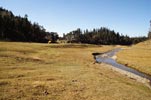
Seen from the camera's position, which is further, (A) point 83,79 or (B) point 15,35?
(B) point 15,35

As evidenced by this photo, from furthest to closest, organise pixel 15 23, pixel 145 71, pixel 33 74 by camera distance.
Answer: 1. pixel 15 23
2. pixel 145 71
3. pixel 33 74

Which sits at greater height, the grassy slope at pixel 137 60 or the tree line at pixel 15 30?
the tree line at pixel 15 30

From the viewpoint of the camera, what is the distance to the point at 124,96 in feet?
75.7

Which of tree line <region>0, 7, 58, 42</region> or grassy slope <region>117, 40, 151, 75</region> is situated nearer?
grassy slope <region>117, 40, 151, 75</region>

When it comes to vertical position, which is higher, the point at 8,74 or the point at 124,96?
the point at 8,74

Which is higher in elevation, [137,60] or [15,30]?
[15,30]

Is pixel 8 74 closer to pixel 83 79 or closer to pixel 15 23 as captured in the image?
pixel 83 79

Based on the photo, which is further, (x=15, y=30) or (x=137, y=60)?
(x=15, y=30)

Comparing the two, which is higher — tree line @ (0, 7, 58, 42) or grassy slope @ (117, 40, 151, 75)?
tree line @ (0, 7, 58, 42)

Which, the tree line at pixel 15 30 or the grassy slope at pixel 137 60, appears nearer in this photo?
the grassy slope at pixel 137 60

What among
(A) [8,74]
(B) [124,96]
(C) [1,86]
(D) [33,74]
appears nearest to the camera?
(C) [1,86]

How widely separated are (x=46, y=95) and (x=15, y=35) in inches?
4914

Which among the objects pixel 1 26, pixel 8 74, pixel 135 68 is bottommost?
pixel 135 68

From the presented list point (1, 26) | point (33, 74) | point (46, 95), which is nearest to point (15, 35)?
point (1, 26)
